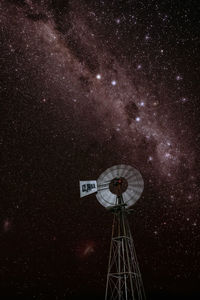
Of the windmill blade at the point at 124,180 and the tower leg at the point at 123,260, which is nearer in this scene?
the tower leg at the point at 123,260

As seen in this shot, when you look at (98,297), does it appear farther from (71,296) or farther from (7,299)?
(7,299)

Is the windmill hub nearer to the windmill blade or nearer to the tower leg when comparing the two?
the windmill blade

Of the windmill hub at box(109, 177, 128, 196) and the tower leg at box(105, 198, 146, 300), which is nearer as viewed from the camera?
the tower leg at box(105, 198, 146, 300)

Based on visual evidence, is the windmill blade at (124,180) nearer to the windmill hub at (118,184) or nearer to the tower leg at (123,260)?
the windmill hub at (118,184)

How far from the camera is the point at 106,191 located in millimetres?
12438

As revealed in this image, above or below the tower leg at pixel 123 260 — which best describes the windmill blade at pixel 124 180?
above

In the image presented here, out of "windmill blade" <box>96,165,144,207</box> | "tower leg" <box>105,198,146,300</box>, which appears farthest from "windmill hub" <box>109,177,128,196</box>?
"tower leg" <box>105,198,146,300</box>

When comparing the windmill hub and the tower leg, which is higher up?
the windmill hub

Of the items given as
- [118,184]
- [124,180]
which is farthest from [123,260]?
[124,180]

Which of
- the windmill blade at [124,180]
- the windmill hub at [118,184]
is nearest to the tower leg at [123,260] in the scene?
the windmill hub at [118,184]

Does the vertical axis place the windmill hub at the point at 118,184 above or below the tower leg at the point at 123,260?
above

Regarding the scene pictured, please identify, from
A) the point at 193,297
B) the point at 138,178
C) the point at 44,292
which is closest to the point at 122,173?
the point at 138,178

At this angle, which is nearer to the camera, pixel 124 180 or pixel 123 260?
pixel 123 260

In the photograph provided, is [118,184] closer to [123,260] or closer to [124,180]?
[124,180]
